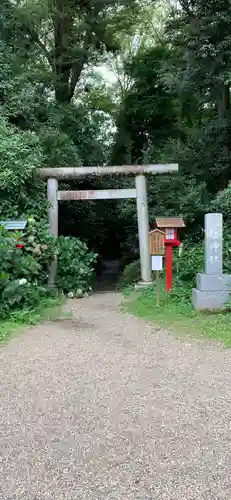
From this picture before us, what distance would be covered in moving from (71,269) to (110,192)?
1.71 metres

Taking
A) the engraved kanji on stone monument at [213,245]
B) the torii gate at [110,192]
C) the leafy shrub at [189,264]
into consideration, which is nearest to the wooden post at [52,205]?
the torii gate at [110,192]

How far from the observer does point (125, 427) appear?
270 centimetres

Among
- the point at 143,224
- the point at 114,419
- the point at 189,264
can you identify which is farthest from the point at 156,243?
the point at 114,419

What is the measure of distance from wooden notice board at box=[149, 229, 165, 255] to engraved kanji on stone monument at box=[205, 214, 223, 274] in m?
0.87

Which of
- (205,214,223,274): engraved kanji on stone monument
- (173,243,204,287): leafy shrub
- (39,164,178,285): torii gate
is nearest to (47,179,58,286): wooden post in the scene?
(39,164,178,285): torii gate

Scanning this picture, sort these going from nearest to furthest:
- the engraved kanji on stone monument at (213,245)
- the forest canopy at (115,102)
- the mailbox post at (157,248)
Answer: the engraved kanji on stone monument at (213,245), the mailbox post at (157,248), the forest canopy at (115,102)

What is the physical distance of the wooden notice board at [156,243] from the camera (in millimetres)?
6895

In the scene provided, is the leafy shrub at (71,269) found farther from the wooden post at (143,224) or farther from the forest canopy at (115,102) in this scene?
the wooden post at (143,224)

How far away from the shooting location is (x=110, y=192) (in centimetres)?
847

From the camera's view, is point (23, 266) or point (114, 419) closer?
point (114, 419)

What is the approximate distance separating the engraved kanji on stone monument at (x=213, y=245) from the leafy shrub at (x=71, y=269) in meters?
2.73

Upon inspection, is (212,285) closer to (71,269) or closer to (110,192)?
(71,269)

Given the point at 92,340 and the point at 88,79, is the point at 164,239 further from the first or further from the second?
the point at 88,79

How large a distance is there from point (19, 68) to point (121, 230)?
6619mm
